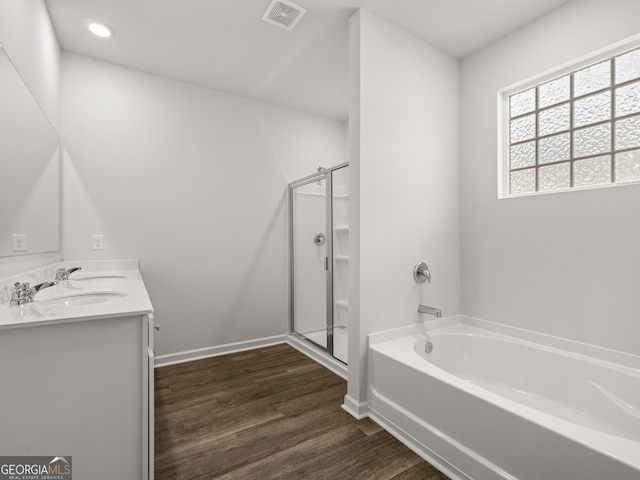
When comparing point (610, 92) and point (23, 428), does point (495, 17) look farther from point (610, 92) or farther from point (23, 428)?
point (23, 428)

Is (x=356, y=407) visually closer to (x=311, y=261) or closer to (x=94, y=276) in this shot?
(x=311, y=261)

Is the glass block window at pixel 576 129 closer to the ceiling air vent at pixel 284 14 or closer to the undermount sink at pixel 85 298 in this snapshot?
the ceiling air vent at pixel 284 14

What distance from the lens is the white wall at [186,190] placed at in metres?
2.41

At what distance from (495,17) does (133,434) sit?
2925mm

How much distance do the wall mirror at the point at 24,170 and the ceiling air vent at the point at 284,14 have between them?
1.35 meters

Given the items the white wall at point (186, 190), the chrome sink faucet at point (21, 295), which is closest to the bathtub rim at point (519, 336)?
the white wall at point (186, 190)

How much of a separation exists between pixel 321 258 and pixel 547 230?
1.72m

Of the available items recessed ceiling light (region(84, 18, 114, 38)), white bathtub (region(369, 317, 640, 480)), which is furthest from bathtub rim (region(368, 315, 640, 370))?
recessed ceiling light (region(84, 18, 114, 38))

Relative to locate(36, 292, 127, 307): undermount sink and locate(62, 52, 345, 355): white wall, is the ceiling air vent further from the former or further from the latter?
locate(36, 292, 127, 307): undermount sink

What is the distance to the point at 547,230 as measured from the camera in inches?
75.8

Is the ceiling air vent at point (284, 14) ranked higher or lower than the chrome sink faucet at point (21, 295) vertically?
higher

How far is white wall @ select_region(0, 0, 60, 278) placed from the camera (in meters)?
1.39

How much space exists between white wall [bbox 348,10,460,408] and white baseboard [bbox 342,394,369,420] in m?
0.03

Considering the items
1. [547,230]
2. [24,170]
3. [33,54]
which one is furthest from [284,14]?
[547,230]
